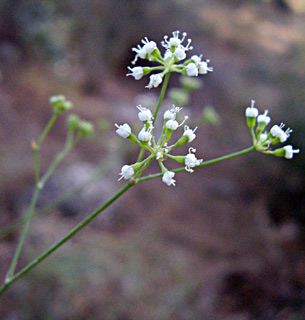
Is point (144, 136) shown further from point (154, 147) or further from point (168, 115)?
point (168, 115)

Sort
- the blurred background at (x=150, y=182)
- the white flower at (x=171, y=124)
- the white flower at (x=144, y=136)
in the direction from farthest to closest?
1. the blurred background at (x=150, y=182)
2. the white flower at (x=171, y=124)
3. the white flower at (x=144, y=136)

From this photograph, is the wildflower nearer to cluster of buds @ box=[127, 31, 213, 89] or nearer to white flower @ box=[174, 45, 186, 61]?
cluster of buds @ box=[127, 31, 213, 89]

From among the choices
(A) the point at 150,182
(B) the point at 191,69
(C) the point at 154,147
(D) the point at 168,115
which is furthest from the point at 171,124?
(A) the point at 150,182

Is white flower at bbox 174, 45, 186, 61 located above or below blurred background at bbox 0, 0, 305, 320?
below

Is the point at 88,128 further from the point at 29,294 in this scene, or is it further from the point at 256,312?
the point at 256,312

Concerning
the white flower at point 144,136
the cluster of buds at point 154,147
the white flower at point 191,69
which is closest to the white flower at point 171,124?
the cluster of buds at point 154,147

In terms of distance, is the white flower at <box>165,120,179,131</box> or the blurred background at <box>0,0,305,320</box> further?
the blurred background at <box>0,0,305,320</box>

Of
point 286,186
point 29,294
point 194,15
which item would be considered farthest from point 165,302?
point 194,15

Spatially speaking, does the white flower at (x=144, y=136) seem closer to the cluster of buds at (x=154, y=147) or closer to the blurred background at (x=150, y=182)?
the cluster of buds at (x=154, y=147)

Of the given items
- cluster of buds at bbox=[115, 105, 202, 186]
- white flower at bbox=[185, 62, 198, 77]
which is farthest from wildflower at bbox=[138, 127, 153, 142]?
white flower at bbox=[185, 62, 198, 77]
